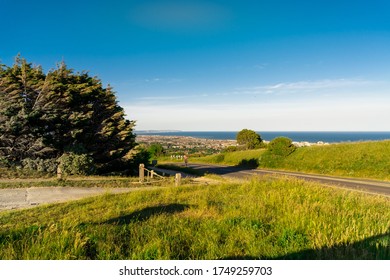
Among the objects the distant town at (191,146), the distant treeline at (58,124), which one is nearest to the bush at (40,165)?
the distant treeline at (58,124)

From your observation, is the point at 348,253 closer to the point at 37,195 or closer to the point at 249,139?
the point at 37,195

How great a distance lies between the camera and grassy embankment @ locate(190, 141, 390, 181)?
23.9 m

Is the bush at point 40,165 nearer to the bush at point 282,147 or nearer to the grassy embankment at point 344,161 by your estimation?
the grassy embankment at point 344,161

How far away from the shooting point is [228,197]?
35.6 ft

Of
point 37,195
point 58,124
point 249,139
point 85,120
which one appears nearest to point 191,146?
point 249,139

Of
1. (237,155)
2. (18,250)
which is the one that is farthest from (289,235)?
(237,155)

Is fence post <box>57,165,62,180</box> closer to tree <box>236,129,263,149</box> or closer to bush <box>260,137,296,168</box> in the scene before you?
bush <box>260,137,296,168</box>

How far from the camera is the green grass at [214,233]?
4.67 meters

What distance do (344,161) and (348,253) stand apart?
25.9 metres

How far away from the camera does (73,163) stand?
58.6 feet

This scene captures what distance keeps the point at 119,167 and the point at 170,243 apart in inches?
749

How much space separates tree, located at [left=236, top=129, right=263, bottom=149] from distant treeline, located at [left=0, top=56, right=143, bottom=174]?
139ft

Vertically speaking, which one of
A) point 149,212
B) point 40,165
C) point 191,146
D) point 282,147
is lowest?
point 191,146

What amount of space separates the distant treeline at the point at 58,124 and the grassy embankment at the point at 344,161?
754 inches
